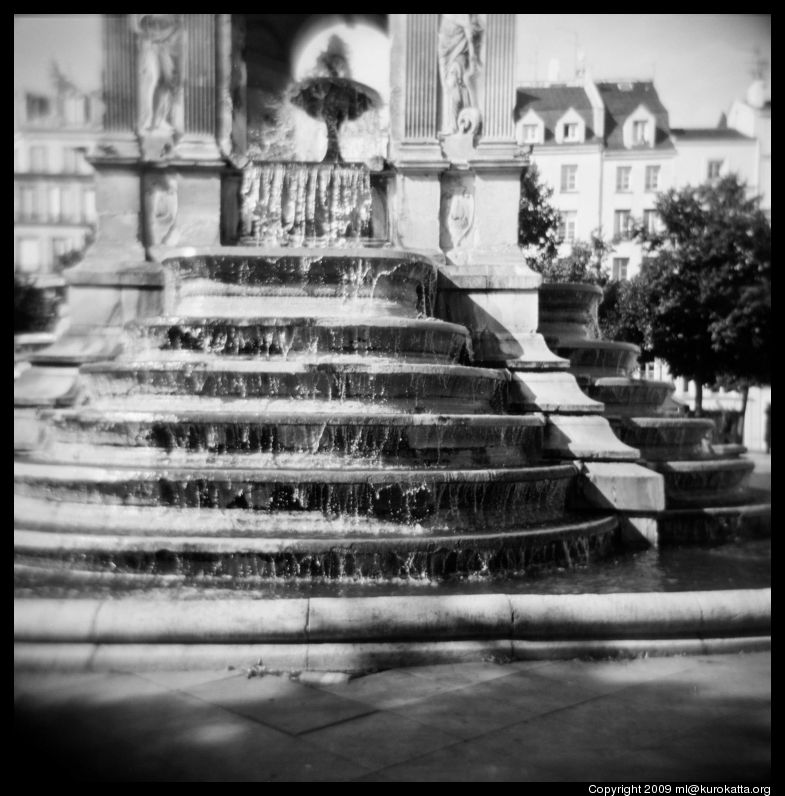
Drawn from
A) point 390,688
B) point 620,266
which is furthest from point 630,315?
point 390,688

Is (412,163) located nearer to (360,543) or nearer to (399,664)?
(360,543)

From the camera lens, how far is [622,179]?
37031mm

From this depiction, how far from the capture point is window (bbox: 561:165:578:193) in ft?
124

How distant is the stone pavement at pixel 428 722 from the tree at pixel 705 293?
64.6ft

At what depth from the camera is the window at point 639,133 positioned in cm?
3005

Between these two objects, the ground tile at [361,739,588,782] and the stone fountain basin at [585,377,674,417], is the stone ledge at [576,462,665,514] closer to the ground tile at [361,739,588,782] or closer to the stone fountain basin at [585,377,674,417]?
the stone fountain basin at [585,377,674,417]

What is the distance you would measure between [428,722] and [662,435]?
27.0ft

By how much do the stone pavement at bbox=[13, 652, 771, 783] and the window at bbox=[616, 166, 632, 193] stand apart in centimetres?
3364

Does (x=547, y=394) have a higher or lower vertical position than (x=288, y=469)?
higher

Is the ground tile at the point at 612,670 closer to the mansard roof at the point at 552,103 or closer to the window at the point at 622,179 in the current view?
the mansard roof at the point at 552,103

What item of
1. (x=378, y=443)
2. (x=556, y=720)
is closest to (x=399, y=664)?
(x=556, y=720)

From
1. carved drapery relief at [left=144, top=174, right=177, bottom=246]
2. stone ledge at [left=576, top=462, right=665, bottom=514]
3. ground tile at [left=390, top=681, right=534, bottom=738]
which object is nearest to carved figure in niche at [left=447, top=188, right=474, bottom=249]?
carved drapery relief at [left=144, top=174, right=177, bottom=246]

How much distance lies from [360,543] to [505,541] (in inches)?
50.8

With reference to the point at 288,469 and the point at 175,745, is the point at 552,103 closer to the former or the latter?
the point at 288,469
